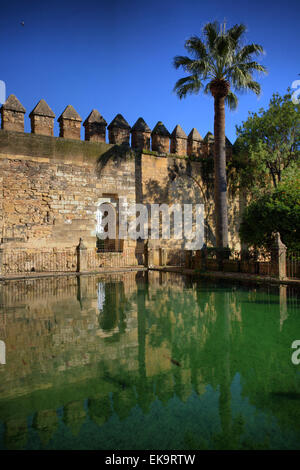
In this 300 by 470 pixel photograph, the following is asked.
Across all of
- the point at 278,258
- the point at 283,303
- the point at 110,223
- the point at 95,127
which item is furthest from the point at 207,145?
the point at 283,303

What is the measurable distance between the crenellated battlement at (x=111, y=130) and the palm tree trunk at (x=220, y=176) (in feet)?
9.17

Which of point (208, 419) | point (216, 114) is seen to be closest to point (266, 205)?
point (216, 114)

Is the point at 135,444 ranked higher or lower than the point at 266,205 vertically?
lower

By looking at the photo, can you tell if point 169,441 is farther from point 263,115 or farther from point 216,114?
point 263,115

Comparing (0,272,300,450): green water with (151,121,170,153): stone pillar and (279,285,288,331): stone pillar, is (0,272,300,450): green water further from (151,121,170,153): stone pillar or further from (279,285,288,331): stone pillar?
(151,121,170,153): stone pillar

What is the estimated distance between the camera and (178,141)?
16672mm

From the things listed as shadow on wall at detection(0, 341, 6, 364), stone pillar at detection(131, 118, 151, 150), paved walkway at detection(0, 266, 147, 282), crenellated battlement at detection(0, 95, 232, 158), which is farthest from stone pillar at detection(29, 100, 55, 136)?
shadow on wall at detection(0, 341, 6, 364)

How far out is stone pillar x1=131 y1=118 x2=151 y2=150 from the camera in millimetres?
15758

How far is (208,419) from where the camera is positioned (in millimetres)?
2574

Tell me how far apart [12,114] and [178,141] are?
773 cm

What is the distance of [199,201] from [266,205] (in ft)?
22.9

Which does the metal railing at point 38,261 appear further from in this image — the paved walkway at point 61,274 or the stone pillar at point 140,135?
the stone pillar at point 140,135

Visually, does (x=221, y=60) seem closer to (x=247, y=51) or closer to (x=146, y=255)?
(x=247, y=51)
